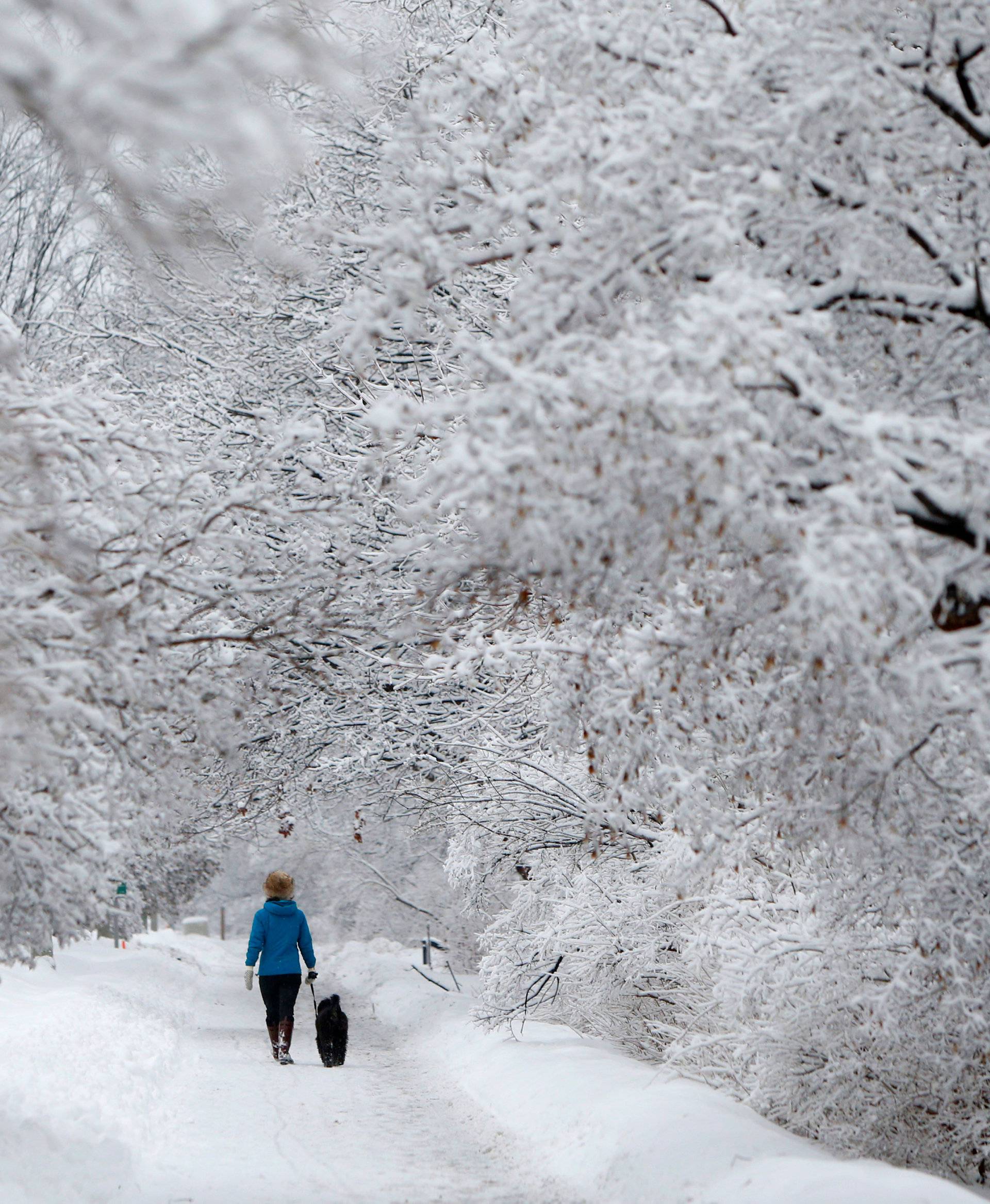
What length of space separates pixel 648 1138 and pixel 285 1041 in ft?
17.9

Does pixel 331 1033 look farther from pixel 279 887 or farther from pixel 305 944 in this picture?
pixel 279 887

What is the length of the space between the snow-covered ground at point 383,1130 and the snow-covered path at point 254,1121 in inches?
0.8

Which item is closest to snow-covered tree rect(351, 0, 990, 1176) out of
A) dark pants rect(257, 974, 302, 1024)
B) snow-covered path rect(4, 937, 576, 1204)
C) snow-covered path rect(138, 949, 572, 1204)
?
snow-covered path rect(138, 949, 572, 1204)

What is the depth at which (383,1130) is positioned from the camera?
7.92m

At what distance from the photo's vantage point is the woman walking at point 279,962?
1102cm

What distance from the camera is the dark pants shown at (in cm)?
1105

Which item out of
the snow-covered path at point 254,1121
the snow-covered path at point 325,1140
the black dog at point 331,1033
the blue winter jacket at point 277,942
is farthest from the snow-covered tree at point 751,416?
the blue winter jacket at point 277,942

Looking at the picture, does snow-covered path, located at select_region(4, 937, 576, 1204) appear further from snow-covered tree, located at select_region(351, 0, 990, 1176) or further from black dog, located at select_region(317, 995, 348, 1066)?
snow-covered tree, located at select_region(351, 0, 990, 1176)

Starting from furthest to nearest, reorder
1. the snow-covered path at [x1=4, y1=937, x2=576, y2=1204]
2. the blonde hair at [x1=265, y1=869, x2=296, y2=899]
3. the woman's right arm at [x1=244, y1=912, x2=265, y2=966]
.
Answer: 1. the blonde hair at [x1=265, y1=869, x2=296, y2=899]
2. the woman's right arm at [x1=244, y1=912, x2=265, y2=966]
3. the snow-covered path at [x1=4, y1=937, x2=576, y2=1204]

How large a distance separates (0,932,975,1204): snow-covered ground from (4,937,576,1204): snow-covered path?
0.8 inches

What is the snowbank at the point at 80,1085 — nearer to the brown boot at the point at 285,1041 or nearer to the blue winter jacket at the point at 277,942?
the brown boot at the point at 285,1041

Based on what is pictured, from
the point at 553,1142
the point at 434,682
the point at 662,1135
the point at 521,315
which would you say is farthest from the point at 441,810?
the point at 521,315

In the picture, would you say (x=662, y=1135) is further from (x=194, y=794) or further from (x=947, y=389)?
(x=947, y=389)

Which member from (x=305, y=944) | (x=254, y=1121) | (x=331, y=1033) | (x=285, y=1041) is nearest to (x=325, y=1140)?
(x=254, y=1121)
